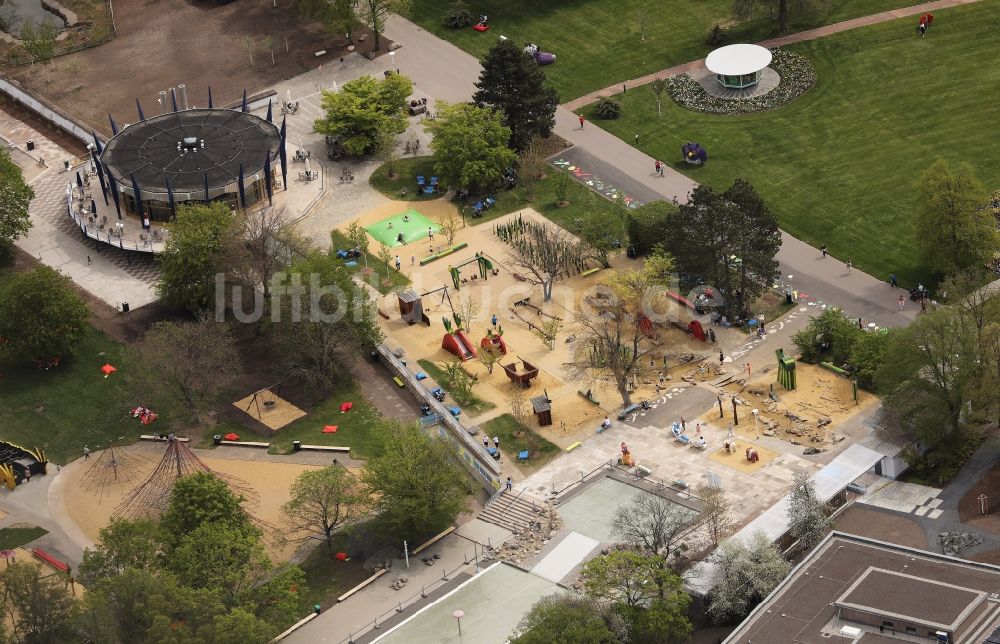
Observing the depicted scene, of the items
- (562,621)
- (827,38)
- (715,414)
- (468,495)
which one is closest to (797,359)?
(715,414)

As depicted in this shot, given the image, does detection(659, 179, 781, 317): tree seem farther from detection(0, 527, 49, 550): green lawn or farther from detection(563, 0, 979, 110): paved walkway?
detection(0, 527, 49, 550): green lawn

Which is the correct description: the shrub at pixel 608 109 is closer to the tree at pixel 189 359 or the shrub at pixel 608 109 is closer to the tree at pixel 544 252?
the tree at pixel 544 252

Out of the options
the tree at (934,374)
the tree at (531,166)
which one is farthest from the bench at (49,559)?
the tree at (934,374)

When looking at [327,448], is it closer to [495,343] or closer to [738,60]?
[495,343]

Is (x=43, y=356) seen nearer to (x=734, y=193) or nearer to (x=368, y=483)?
(x=368, y=483)

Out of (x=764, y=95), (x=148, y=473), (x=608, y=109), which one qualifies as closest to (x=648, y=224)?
(x=608, y=109)

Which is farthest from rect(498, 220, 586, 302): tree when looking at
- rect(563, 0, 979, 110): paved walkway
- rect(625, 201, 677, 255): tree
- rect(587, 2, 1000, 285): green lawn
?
rect(563, 0, 979, 110): paved walkway
